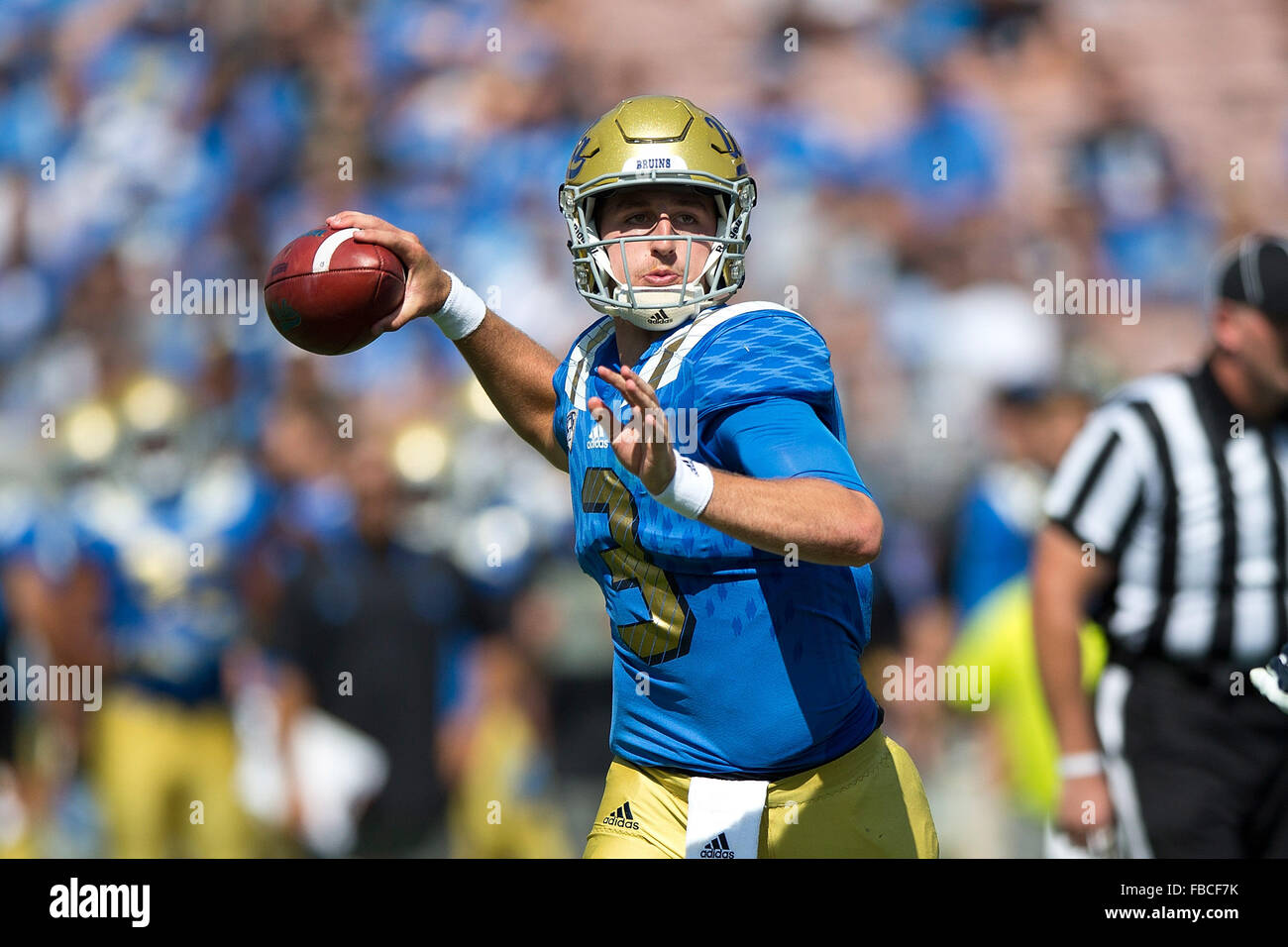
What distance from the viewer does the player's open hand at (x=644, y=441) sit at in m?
1.95

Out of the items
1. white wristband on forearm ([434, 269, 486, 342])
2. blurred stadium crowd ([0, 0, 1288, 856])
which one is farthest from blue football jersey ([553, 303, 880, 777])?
blurred stadium crowd ([0, 0, 1288, 856])

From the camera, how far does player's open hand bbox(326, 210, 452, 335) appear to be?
259 cm

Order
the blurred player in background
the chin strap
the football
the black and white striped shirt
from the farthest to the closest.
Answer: the blurred player in background < the black and white striped shirt < the football < the chin strap

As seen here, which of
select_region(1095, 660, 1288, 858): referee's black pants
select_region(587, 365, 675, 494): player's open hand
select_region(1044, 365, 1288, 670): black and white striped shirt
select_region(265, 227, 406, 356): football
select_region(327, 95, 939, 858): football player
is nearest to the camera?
select_region(587, 365, 675, 494): player's open hand

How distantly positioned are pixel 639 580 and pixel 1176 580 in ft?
6.05

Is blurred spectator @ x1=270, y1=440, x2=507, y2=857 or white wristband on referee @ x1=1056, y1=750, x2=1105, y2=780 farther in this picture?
blurred spectator @ x1=270, y1=440, x2=507, y2=857

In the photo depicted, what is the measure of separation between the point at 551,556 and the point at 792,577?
2.95m

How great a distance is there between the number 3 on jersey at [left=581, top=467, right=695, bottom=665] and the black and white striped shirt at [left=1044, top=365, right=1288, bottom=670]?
1.72 metres

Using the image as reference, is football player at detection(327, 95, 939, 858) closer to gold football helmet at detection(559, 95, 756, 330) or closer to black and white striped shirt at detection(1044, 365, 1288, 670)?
gold football helmet at detection(559, 95, 756, 330)

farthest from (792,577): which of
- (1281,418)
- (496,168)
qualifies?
(496,168)

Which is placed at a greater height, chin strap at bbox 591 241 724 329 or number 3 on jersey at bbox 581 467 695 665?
chin strap at bbox 591 241 724 329

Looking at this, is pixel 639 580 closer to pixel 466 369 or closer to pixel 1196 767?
pixel 1196 767

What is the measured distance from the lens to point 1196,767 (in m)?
3.50

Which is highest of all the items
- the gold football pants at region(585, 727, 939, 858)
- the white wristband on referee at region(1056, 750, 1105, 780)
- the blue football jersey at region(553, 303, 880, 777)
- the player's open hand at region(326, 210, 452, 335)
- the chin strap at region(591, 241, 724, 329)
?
the player's open hand at region(326, 210, 452, 335)
